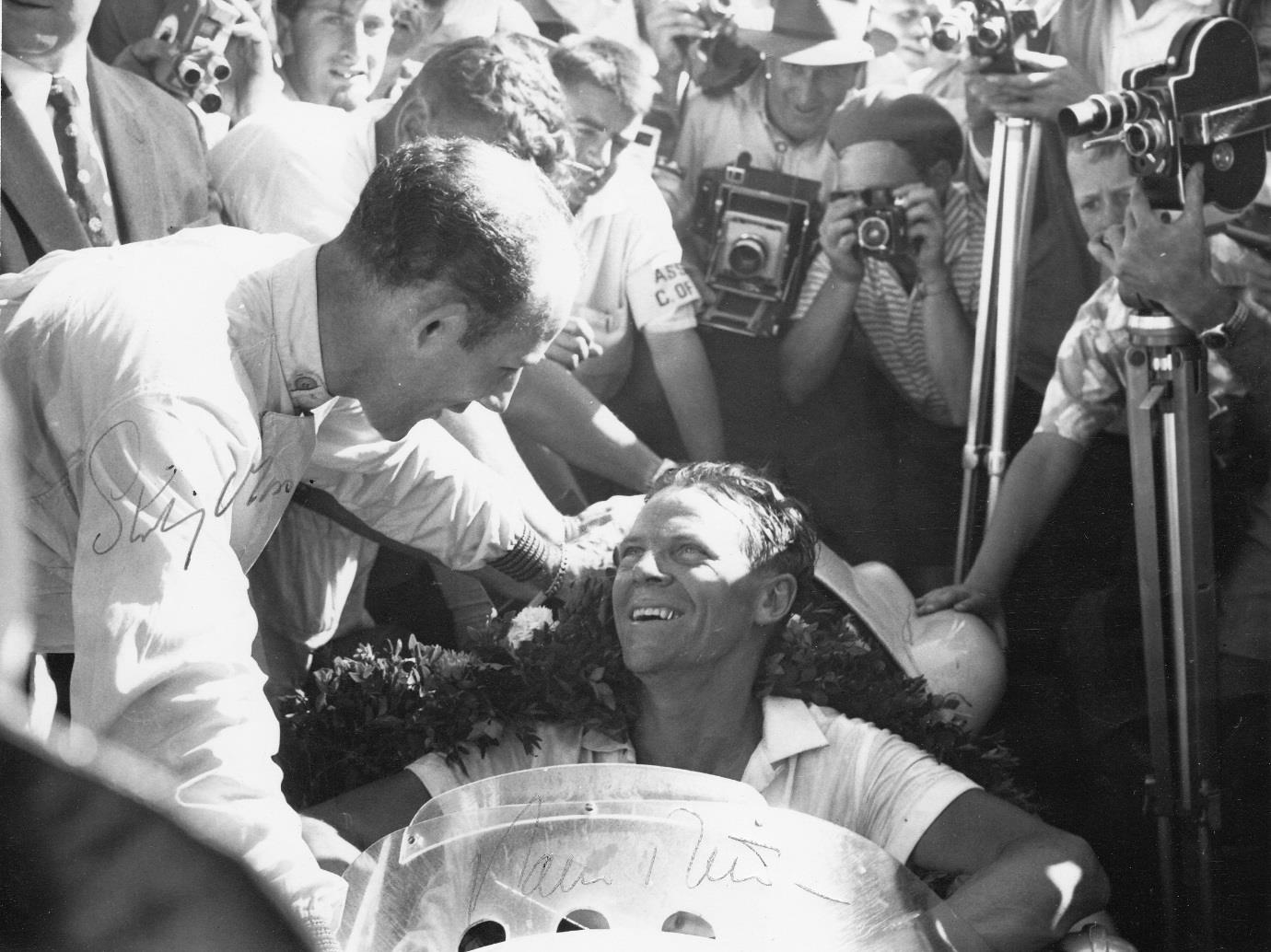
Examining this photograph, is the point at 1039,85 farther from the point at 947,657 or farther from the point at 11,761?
the point at 11,761

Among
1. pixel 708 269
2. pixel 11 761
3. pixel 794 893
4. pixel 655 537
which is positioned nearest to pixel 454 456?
pixel 655 537

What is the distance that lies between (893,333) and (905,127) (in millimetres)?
404

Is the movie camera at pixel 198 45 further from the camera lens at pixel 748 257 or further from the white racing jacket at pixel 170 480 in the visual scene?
the camera lens at pixel 748 257

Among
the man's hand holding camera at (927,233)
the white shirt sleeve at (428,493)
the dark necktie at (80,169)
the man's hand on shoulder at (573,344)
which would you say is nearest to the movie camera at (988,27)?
the man's hand holding camera at (927,233)

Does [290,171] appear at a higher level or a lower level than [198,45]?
lower

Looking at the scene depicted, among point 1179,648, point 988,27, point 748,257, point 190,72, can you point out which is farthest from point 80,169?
point 1179,648

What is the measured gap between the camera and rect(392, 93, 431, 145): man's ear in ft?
9.76

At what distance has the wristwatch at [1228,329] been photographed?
295cm

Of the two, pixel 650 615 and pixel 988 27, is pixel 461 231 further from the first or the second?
pixel 988 27

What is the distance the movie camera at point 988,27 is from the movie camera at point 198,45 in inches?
53.2

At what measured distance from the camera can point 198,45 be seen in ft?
9.70
